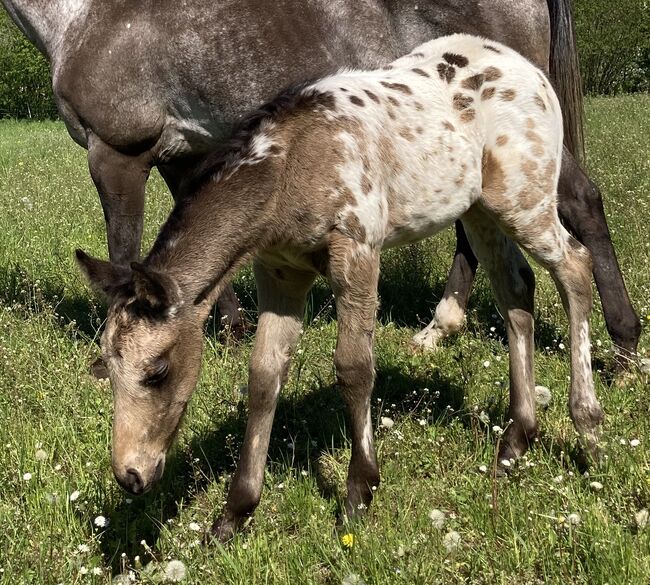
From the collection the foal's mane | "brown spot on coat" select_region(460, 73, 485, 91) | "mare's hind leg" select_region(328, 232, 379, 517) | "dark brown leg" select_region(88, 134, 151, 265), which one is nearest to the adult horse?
"dark brown leg" select_region(88, 134, 151, 265)

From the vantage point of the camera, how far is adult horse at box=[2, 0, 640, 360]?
4820 millimetres

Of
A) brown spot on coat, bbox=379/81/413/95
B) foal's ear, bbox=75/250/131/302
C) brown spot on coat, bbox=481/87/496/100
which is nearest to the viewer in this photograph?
foal's ear, bbox=75/250/131/302

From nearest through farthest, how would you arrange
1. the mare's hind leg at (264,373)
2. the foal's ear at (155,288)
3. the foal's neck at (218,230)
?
the foal's ear at (155,288) → the foal's neck at (218,230) → the mare's hind leg at (264,373)

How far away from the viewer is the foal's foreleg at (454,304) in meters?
5.11

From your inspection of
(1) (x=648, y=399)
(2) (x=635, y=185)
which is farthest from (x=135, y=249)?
(2) (x=635, y=185)

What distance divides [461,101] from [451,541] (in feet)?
6.20

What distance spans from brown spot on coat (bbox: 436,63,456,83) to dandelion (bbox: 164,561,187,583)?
7.51 ft

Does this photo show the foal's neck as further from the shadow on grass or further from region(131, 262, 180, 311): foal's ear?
the shadow on grass

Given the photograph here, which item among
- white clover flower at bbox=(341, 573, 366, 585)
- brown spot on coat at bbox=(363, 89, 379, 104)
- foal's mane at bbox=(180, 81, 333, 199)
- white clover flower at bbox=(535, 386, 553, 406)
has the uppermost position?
foal's mane at bbox=(180, 81, 333, 199)

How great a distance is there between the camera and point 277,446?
3822mm

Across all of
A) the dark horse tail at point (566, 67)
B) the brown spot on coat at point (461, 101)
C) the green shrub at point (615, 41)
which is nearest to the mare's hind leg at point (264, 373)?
the brown spot on coat at point (461, 101)

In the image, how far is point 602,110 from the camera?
18203 millimetres

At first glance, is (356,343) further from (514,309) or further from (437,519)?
(514,309)

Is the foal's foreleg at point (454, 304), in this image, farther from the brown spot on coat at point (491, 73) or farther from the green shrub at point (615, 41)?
the green shrub at point (615, 41)
